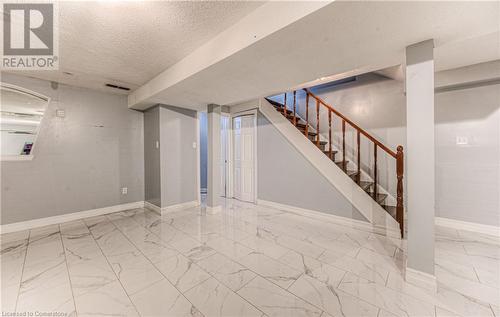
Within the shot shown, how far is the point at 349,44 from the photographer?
1.76m

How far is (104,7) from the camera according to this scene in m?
1.64

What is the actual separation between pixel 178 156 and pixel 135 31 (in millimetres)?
2615

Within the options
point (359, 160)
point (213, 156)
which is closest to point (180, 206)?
point (213, 156)

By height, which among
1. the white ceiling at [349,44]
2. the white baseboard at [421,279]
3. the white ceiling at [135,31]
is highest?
the white ceiling at [135,31]

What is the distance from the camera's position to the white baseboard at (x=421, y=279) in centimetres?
172

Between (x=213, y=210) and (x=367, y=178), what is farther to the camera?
(x=213, y=210)

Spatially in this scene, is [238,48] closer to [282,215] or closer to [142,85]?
[142,85]

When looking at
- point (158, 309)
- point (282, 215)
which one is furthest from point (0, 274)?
point (282, 215)

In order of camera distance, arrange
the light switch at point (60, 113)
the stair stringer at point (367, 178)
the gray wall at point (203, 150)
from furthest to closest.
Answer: the gray wall at point (203, 150)
the stair stringer at point (367, 178)
the light switch at point (60, 113)

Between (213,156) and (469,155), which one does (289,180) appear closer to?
(213,156)

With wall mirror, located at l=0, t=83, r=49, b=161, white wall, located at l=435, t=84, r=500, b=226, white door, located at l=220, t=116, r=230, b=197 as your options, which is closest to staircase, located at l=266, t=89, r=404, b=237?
white wall, located at l=435, t=84, r=500, b=226

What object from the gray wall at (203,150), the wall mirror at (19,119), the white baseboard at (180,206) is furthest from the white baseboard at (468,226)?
the wall mirror at (19,119)

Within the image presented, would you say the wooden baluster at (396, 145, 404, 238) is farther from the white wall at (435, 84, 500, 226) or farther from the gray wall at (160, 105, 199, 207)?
the gray wall at (160, 105, 199, 207)

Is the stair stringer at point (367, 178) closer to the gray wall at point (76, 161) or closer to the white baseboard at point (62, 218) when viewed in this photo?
the gray wall at point (76, 161)
